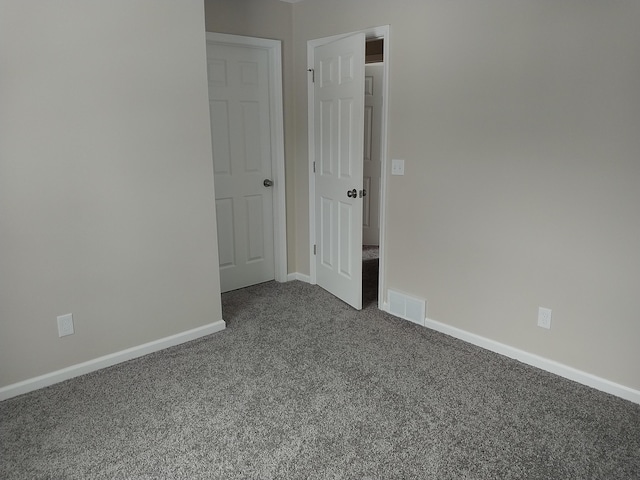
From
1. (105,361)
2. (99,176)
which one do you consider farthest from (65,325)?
(99,176)

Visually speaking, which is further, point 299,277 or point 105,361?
point 299,277

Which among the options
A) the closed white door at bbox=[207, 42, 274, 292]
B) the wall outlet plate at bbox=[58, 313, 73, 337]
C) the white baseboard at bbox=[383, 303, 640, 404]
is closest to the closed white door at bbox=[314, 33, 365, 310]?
the closed white door at bbox=[207, 42, 274, 292]

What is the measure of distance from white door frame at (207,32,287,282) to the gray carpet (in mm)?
1265

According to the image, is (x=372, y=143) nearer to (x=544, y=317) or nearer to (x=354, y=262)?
(x=354, y=262)

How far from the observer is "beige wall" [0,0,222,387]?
241 cm

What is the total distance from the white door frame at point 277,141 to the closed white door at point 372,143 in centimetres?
131

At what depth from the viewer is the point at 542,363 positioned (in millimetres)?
2799

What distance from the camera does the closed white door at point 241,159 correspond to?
149 inches

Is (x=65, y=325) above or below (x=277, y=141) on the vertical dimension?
below

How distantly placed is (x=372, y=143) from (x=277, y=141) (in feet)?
5.14

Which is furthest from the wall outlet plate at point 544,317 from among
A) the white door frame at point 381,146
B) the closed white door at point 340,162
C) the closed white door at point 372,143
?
Answer: the closed white door at point 372,143

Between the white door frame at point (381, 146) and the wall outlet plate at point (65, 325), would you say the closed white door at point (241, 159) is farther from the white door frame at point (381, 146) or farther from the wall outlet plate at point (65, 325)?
the wall outlet plate at point (65, 325)

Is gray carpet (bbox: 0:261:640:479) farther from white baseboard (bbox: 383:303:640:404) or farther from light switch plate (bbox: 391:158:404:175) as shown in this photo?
light switch plate (bbox: 391:158:404:175)

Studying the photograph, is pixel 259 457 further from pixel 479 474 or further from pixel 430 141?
pixel 430 141
